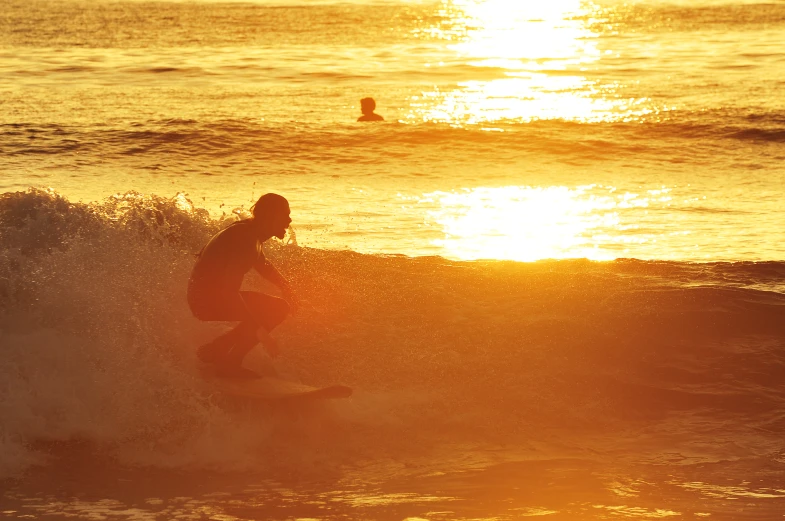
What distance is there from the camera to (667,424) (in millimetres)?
9031

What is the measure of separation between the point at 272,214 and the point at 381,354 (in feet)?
8.76

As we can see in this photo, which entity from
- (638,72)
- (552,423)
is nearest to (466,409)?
(552,423)

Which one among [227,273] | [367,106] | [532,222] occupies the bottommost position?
[532,222]

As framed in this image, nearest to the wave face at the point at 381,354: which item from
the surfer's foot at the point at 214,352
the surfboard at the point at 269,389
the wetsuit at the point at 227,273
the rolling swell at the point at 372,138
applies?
the surfboard at the point at 269,389

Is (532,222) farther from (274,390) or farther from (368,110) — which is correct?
(368,110)

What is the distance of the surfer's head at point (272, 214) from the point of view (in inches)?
307

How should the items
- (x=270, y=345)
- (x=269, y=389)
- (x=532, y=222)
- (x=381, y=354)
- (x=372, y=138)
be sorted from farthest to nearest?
(x=372, y=138) < (x=532, y=222) < (x=381, y=354) < (x=269, y=389) < (x=270, y=345)

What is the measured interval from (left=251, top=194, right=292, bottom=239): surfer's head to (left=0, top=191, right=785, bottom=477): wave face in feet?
5.42

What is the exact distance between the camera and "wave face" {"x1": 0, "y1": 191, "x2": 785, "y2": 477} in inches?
333

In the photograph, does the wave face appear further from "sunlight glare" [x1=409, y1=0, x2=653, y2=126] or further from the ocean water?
"sunlight glare" [x1=409, y1=0, x2=653, y2=126]

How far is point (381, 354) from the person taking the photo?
1003 centimetres

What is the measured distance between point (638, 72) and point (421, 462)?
33400 millimetres

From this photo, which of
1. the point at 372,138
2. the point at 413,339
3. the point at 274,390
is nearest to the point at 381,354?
the point at 413,339

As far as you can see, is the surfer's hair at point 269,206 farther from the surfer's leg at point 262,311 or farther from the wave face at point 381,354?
the wave face at point 381,354
